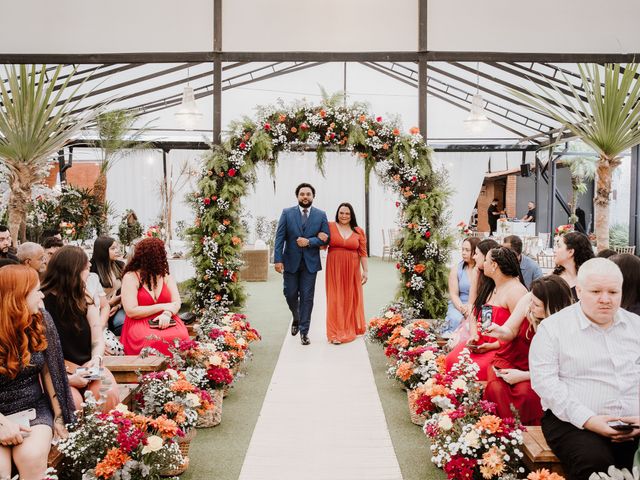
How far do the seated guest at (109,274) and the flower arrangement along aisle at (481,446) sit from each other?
143 inches

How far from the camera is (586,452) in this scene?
8.43 feet

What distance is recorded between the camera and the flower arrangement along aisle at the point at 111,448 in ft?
8.46

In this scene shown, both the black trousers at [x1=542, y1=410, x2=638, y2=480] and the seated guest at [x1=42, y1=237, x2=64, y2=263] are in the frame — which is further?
the seated guest at [x1=42, y1=237, x2=64, y2=263]

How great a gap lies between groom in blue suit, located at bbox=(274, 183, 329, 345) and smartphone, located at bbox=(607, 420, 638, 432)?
4.30m

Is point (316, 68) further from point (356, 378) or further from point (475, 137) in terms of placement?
point (356, 378)

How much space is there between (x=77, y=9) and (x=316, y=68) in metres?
6.21

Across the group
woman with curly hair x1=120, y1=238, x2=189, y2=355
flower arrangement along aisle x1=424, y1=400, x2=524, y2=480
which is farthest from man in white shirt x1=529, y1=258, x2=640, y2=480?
woman with curly hair x1=120, y1=238, x2=189, y2=355

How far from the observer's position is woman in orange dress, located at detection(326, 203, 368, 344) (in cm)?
679

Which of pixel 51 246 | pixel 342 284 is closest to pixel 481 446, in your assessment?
pixel 342 284

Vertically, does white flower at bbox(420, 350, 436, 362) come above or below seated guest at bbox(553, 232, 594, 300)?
below

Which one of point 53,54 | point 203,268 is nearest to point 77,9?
point 53,54

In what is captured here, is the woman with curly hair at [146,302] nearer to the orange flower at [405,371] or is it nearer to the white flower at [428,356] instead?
the orange flower at [405,371]

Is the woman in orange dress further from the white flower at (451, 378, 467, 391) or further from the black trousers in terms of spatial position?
the black trousers

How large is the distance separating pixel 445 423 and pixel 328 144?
448 centimetres
